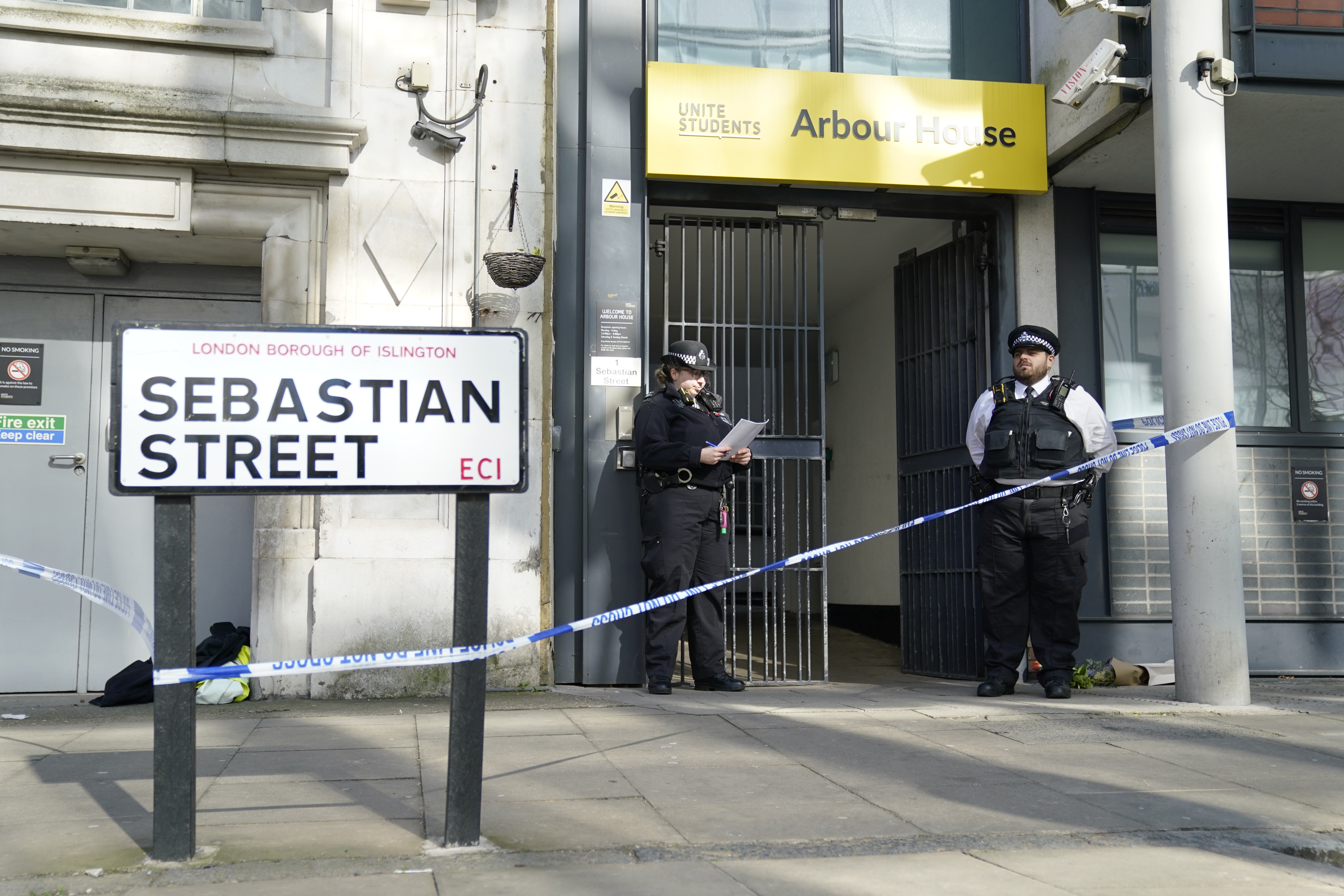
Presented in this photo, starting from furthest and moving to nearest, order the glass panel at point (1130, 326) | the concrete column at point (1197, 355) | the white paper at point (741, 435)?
1. the glass panel at point (1130, 326)
2. the white paper at point (741, 435)
3. the concrete column at point (1197, 355)

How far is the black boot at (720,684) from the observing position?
6719 mm

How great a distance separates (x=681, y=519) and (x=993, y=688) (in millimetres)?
1988

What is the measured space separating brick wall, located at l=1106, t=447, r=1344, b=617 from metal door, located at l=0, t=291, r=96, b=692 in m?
6.50

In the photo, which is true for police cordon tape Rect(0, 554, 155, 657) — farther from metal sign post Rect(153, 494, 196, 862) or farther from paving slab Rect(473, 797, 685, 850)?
paving slab Rect(473, 797, 685, 850)

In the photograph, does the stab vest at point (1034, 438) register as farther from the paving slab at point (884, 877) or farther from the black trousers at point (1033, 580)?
the paving slab at point (884, 877)

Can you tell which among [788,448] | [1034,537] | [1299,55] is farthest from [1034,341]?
[1299,55]

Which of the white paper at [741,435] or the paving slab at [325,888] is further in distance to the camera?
the white paper at [741,435]

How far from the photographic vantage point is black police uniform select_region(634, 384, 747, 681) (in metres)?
6.53

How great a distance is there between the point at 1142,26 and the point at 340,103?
15.2ft

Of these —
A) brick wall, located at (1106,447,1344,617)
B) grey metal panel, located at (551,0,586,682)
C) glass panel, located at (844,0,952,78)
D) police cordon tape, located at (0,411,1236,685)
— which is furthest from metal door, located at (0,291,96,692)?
brick wall, located at (1106,447,1344,617)

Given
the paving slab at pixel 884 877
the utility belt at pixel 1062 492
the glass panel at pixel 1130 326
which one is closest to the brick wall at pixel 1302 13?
the glass panel at pixel 1130 326

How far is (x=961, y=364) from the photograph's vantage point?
796 cm

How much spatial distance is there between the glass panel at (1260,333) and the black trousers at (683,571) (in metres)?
3.91

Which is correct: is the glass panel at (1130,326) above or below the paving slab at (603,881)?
above
